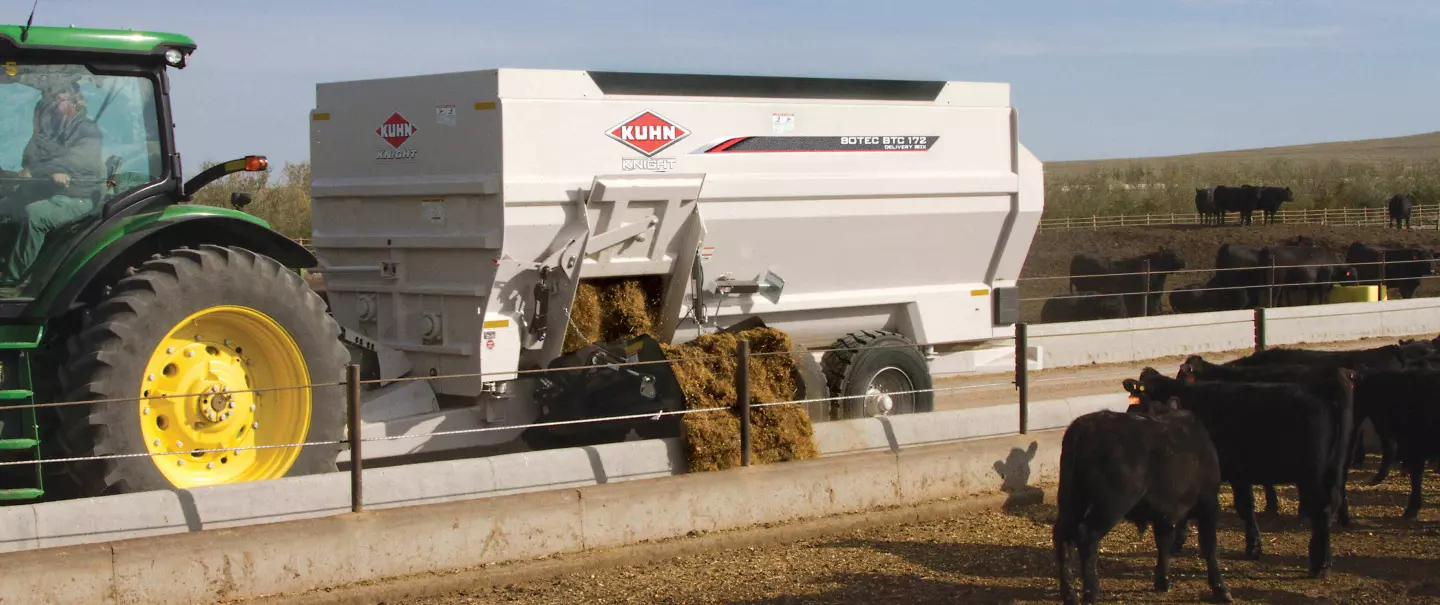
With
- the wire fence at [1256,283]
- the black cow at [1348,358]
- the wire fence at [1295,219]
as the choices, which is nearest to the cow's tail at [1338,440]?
the black cow at [1348,358]

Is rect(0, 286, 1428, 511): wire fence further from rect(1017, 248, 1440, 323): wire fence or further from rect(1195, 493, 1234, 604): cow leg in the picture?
rect(1017, 248, 1440, 323): wire fence

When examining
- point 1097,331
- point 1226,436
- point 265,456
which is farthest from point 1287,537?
point 1097,331

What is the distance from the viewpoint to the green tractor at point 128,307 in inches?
304

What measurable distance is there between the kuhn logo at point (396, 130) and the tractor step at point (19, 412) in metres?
3.90

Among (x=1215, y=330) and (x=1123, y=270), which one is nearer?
(x=1215, y=330)

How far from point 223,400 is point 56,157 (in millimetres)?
1625

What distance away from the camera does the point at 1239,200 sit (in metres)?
57.1

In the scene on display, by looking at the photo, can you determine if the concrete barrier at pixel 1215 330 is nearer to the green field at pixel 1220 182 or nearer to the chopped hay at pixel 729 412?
the chopped hay at pixel 729 412

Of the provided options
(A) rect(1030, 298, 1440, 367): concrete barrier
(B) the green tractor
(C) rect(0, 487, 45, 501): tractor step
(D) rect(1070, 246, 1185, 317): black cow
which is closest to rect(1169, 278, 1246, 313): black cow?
(D) rect(1070, 246, 1185, 317): black cow

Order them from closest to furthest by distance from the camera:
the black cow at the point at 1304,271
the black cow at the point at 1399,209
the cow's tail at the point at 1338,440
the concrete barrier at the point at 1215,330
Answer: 1. the cow's tail at the point at 1338,440
2. the concrete barrier at the point at 1215,330
3. the black cow at the point at 1304,271
4. the black cow at the point at 1399,209

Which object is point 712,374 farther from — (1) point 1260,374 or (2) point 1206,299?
(2) point 1206,299

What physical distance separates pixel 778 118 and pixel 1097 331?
9.14 m

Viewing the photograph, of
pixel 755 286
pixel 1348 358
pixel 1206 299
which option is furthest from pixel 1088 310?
pixel 755 286

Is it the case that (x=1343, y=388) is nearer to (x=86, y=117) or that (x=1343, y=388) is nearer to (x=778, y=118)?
(x=778, y=118)
